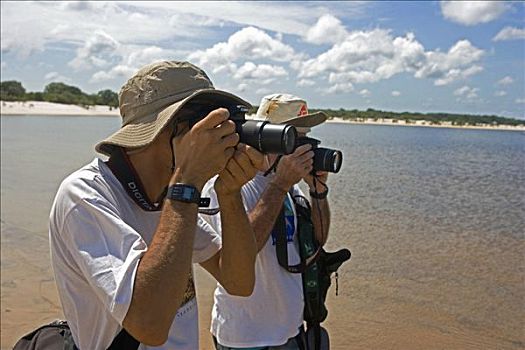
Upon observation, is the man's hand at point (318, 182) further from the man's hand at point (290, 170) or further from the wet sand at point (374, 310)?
the wet sand at point (374, 310)

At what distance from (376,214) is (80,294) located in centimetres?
741

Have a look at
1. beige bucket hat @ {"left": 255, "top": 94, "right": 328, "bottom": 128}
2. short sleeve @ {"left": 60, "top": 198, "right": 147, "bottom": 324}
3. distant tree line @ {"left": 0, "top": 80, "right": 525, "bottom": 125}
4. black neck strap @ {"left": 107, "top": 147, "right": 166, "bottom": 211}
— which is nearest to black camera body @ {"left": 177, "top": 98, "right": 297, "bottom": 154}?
black neck strap @ {"left": 107, "top": 147, "right": 166, "bottom": 211}

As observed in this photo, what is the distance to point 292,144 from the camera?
54.9 inches

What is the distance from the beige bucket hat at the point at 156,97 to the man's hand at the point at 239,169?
117mm

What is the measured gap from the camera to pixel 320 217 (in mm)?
2307

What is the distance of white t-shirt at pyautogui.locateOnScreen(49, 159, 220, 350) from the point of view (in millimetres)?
1188

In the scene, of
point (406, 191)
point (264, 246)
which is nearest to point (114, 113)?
point (406, 191)

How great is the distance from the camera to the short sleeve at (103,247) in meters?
1.18

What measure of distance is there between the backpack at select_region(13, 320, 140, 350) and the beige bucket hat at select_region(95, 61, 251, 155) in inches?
15.4

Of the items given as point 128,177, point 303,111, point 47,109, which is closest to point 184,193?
point 128,177

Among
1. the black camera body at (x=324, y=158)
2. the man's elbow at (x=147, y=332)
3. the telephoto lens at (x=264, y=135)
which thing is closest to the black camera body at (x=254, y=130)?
the telephoto lens at (x=264, y=135)

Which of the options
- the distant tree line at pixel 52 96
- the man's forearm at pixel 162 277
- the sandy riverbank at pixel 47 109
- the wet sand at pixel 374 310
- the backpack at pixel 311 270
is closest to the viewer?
the man's forearm at pixel 162 277

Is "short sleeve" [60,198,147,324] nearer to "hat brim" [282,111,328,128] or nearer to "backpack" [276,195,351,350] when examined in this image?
"backpack" [276,195,351,350]

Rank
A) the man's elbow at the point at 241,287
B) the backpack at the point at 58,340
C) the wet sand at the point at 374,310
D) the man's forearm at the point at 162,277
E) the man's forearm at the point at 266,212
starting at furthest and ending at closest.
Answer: the wet sand at the point at 374,310 → the man's forearm at the point at 266,212 → the man's elbow at the point at 241,287 → the backpack at the point at 58,340 → the man's forearm at the point at 162,277
